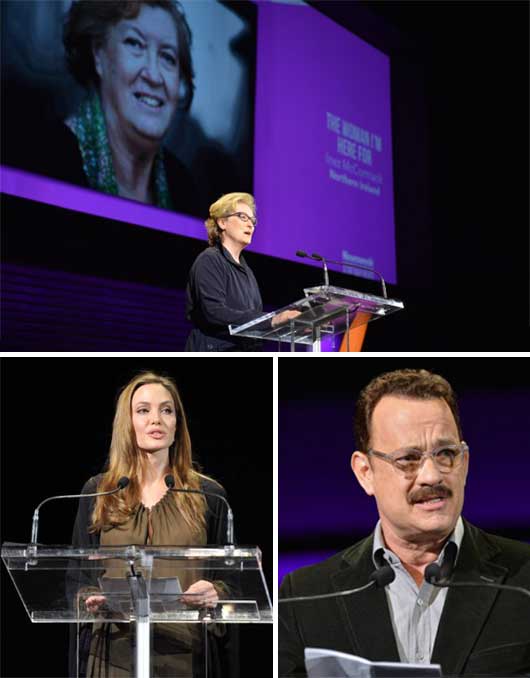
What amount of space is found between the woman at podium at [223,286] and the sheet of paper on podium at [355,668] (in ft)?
6.62

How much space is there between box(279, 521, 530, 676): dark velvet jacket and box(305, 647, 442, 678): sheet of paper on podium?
650 millimetres

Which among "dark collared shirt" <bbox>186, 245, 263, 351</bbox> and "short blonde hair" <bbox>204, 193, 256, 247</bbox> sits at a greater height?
"short blonde hair" <bbox>204, 193, 256, 247</bbox>

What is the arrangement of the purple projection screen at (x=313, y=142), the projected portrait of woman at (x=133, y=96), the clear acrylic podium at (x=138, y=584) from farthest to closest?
the purple projection screen at (x=313, y=142) < the projected portrait of woman at (x=133, y=96) < the clear acrylic podium at (x=138, y=584)

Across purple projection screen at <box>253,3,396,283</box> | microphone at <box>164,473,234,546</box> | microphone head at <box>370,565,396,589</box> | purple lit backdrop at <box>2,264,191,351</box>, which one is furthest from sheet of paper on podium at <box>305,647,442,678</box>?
purple projection screen at <box>253,3,396,283</box>

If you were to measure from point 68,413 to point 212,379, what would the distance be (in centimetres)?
47

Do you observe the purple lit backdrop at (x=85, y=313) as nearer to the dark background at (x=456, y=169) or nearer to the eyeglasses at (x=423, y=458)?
the dark background at (x=456, y=169)

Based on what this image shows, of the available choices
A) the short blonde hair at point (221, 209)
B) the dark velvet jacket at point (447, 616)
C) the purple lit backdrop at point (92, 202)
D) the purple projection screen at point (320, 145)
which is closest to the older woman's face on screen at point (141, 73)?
the purple lit backdrop at point (92, 202)

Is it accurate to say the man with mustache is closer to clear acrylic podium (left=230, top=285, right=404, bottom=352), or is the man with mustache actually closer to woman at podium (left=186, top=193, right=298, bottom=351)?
clear acrylic podium (left=230, top=285, right=404, bottom=352)

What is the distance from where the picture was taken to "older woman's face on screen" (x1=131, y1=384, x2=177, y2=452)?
373cm

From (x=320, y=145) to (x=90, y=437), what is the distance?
12.4 ft

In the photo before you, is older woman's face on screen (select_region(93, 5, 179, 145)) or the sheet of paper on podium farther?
older woman's face on screen (select_region(93, 5, 179, 145))

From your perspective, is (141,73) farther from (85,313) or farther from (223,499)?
(223,499)

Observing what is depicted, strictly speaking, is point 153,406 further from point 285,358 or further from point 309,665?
point 309,665

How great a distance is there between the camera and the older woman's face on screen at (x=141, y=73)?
6168 millimetres
